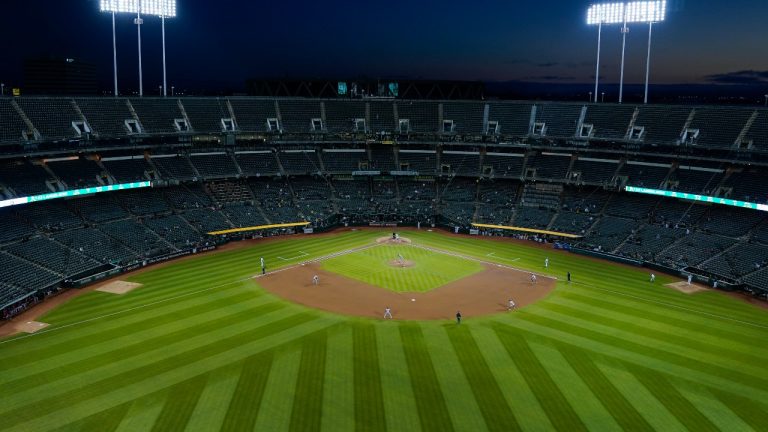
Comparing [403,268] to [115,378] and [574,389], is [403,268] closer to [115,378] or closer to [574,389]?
[574,389]

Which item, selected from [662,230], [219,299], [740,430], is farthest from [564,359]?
[662,230]

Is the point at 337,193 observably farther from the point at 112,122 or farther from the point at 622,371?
the point at 622,371

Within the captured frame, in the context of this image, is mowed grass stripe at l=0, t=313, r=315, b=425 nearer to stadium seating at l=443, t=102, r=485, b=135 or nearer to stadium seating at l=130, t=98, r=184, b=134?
stadium seating at l=130, t=98, r=184, b=134

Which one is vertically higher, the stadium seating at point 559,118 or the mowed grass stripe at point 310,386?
the stadium seating at point 559,118

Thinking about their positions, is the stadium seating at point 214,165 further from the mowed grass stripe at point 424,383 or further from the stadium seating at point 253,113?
the mowed grass stripe at point 424,383

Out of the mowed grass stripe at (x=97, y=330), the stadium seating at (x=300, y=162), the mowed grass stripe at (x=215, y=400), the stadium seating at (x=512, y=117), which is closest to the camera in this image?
the mowed grass stripe at (x=215, y=400)

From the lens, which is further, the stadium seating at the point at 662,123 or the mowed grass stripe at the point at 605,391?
the stadium seating at the point at 662,123

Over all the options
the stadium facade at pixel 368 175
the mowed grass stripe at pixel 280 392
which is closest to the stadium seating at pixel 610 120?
the stadium facade at pixel 368 175

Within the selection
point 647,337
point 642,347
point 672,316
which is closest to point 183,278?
point 642,347
